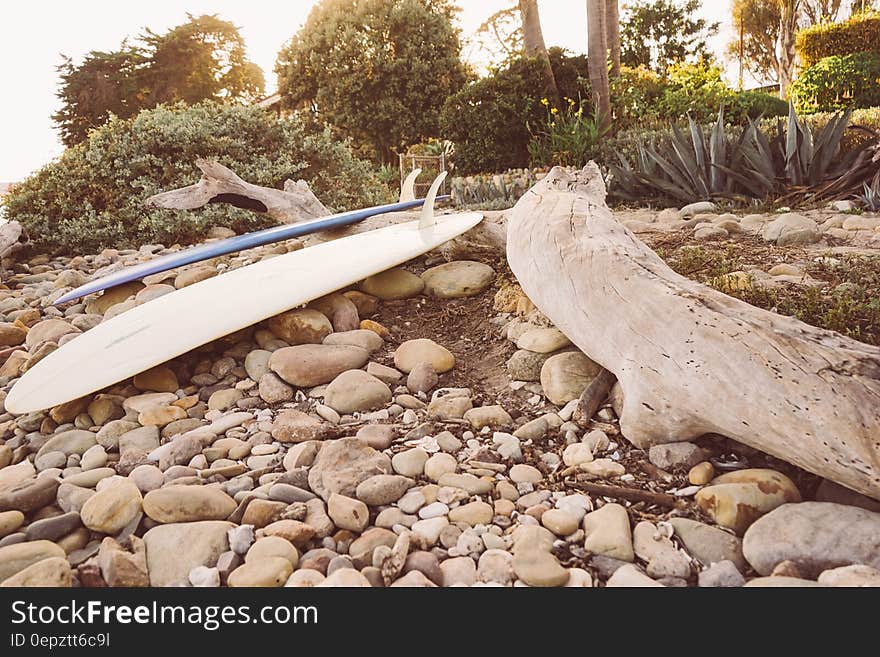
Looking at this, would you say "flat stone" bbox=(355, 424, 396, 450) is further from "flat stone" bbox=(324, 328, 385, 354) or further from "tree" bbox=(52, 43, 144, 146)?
"tree" bbox=(52, 43, 144, 146)

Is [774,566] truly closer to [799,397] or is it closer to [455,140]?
[799,397]

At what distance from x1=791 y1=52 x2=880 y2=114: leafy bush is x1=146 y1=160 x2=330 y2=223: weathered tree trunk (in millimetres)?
13853

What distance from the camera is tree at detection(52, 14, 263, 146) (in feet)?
53.5

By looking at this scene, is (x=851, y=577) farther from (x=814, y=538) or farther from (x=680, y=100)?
(x=680, y=100)

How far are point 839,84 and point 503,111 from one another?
32.7 ft

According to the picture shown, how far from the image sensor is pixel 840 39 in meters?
15.4

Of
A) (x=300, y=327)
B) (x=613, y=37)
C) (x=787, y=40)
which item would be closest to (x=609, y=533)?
(x=300, y=327)

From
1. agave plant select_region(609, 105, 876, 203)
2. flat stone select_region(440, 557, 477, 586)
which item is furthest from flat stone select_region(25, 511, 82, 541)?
agave plant select_region(609, 105, 876, 203)

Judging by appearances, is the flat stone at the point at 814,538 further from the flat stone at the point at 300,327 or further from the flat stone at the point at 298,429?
the flat stone at the point at 300,327

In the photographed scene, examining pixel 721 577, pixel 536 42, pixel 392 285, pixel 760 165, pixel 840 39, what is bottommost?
pixel 721 577

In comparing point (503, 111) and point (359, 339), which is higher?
point (503, 111)

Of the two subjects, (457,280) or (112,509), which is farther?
(457,280)

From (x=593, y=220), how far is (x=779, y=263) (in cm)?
115
